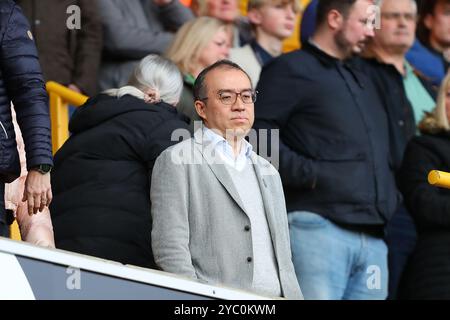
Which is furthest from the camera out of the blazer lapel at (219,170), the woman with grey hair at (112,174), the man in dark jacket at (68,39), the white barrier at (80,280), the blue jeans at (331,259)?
the man in dark jacket at (68,39)

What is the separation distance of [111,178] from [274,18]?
9.38 feet

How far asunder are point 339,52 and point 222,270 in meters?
2.62

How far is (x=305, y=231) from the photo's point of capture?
920 cm

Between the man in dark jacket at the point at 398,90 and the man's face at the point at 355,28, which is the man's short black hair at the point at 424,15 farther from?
the man's face at the point at 355,28

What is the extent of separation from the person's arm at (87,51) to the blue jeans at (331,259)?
5.41 feet

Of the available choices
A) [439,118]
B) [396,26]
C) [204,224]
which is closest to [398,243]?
[439,118]

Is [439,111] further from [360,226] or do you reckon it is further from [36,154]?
[36,154]

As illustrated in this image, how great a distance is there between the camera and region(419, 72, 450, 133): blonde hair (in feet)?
33.2

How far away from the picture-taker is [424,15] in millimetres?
11523

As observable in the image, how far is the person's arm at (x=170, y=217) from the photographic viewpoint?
7.41 meters

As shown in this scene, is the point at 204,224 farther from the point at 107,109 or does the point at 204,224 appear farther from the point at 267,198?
the point at 107,109

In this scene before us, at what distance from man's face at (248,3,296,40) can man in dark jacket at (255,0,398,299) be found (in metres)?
0.91

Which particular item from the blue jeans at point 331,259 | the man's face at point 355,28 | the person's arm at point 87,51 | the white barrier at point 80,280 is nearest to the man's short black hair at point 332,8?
A: the man's face at point 355,28
